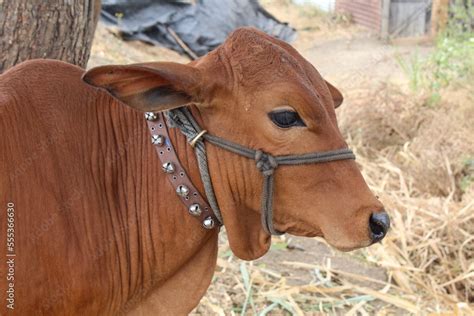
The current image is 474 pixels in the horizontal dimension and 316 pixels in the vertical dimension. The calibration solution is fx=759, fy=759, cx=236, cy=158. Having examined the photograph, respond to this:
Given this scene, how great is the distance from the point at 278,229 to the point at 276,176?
0.17 m

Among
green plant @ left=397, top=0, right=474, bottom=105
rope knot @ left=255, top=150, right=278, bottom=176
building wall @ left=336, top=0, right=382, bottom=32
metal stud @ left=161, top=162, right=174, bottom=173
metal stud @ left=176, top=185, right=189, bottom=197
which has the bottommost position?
building wall @ left=336, top=0, right=382, bottom=32

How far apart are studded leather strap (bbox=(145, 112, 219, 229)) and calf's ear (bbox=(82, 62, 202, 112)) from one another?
0.48 ft

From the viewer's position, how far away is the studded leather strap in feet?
7.07

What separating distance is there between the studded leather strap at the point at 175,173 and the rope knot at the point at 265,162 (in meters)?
0.20

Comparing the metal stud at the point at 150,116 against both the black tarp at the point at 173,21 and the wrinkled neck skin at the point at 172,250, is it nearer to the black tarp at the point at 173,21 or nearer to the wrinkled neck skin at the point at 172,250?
the wrinkled neck skin at the point at 172,250

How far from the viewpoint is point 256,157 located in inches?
82.2

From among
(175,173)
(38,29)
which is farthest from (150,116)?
(38,29)

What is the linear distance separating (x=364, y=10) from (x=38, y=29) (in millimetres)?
13000

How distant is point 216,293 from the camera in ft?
13.7

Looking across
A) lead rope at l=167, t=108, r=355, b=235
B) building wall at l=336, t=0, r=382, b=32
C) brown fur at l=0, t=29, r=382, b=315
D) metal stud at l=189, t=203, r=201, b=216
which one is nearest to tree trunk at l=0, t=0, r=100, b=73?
brown fur at l=0, t=29, r=382, b=315

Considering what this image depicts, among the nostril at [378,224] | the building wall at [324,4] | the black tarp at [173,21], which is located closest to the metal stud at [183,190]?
the nostril at [378,224]

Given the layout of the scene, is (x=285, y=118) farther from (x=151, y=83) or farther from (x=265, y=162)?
(x=151, y=83)

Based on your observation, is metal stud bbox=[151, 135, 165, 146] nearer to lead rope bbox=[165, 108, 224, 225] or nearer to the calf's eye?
lead rope bbox=[165, 108, 224, 225]

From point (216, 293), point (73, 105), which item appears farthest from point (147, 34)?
point (73, 105)
